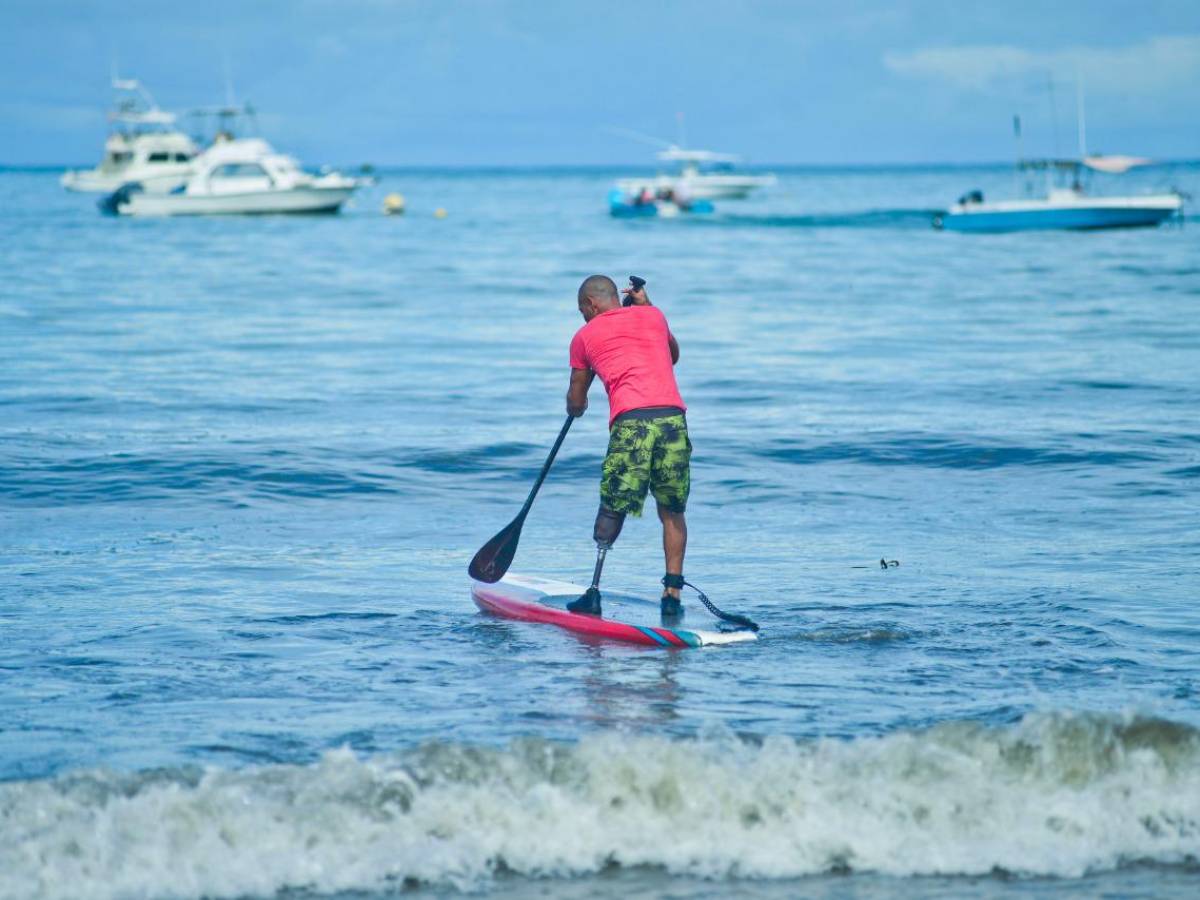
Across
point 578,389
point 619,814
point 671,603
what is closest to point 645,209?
point 671,603

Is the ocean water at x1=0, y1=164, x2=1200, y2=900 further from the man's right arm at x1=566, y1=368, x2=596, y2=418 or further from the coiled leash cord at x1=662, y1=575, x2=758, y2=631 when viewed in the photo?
the man's right arm at x1=566, y1=368, x2=596, y2=418

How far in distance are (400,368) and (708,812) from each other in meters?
15.9

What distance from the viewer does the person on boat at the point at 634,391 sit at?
295 inches

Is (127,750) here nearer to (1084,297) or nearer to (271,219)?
(1084,297)

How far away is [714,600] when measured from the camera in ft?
28.4

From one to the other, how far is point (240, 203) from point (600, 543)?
209 feet

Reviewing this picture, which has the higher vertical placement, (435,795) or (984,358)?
(984,358)

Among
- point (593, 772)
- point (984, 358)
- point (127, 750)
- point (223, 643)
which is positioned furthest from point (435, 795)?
point (984, 358)

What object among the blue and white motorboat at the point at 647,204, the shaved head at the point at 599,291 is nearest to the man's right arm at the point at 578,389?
the shaved head at the point at 599,291

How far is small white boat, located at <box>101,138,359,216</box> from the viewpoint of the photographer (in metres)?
68.2

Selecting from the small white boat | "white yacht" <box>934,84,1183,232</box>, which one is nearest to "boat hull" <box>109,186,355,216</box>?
the small white boat

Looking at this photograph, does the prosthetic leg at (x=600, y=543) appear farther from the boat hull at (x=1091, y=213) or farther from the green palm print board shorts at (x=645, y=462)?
the boat hull at (x=1091, y=213)

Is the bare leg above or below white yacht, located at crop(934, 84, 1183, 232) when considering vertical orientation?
below

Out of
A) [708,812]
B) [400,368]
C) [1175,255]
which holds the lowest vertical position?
[708,812]
